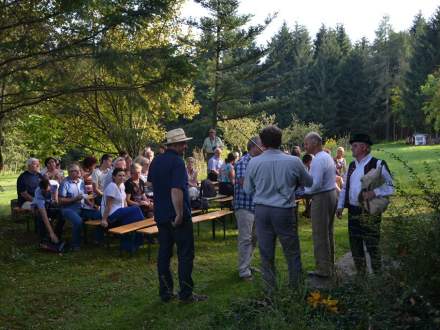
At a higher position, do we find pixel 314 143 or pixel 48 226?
pixel 314 143

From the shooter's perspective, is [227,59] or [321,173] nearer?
[321,173]

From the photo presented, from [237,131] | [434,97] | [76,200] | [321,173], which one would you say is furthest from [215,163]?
[434,97]

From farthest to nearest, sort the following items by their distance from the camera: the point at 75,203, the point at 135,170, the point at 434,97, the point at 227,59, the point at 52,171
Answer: the point at 434,97, the point at 227,59, the point at 52,171, the point at 135,170, the point at 75,203

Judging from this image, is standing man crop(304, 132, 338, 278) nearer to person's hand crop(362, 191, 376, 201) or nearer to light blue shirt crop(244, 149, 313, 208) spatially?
person's hand crop(362, 191, 376, 201)

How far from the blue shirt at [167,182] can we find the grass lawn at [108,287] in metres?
0.99

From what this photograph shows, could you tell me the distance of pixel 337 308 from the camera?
372 centimetres

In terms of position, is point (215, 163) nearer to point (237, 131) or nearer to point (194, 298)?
point (194, 298)

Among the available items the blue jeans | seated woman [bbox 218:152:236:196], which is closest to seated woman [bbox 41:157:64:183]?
the blue jeans

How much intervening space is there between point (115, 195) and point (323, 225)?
3.63 meters

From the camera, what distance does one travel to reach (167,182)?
16.8ft

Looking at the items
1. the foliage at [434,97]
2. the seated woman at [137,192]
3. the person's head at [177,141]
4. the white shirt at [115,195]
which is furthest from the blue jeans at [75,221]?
the foliage at [434,97]

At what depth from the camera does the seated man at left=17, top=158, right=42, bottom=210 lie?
29.1ft

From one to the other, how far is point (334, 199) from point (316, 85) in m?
52.2

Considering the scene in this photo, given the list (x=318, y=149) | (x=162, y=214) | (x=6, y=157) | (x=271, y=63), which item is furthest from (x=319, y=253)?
(x=6, y=157)
